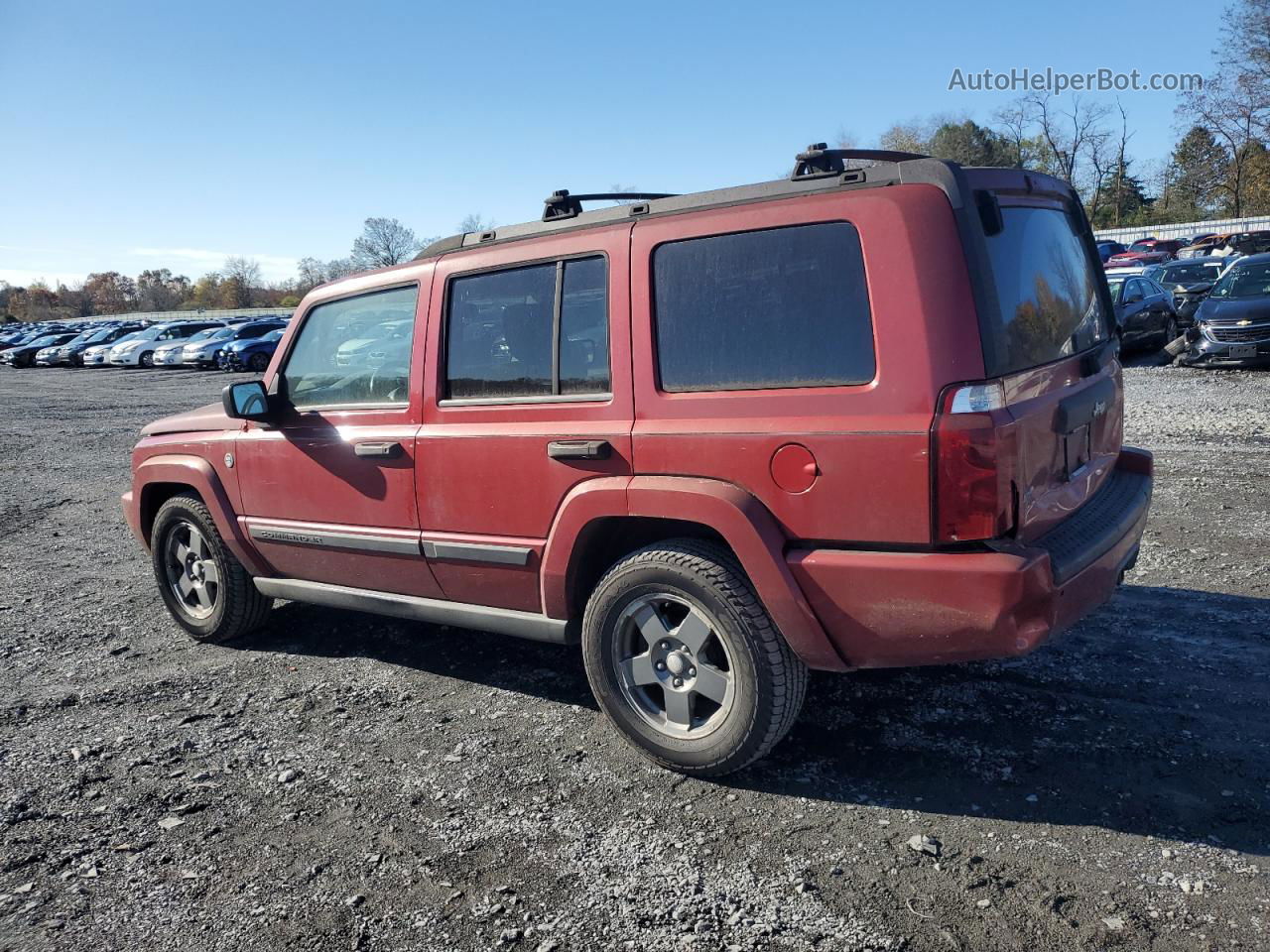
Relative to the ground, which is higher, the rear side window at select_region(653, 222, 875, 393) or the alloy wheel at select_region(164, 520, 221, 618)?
the rear side window at select_region(653, 222, 875, 393)

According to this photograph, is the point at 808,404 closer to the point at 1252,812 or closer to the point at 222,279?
the point at 1252,812

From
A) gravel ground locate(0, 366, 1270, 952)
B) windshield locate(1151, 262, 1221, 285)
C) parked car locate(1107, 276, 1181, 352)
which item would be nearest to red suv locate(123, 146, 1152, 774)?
gravel ground locate(0, 366, 1270, 952)

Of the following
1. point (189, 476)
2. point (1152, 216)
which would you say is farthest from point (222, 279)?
point (189, 476)

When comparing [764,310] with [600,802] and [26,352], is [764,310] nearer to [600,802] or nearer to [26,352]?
[600,802]

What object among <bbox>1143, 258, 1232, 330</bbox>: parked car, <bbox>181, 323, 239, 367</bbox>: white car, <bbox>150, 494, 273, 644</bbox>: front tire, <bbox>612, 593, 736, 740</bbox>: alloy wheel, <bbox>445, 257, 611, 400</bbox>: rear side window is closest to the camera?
<bbox>612, 593, 736, 740</bbox>: alloy wheel

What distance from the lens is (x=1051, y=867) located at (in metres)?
2.78

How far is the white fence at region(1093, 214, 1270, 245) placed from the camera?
46.7m

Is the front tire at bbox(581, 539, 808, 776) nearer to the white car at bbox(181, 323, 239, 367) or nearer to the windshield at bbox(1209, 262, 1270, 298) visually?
the windshield at bbox(1209, 262, 1270, 298)

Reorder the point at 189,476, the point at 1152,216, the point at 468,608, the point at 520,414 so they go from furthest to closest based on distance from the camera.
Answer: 1. the point at 1152,216
2. the point at 189,476
3. the point at 468,608
4. the point at 520,414

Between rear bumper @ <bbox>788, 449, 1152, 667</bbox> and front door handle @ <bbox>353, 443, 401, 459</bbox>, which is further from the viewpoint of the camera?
front door handle @ <bbox>353, 443, 401, 459</bbox>

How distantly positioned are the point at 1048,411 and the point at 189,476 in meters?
4.23

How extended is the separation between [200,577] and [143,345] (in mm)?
36319

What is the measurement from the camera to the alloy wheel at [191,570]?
522cm

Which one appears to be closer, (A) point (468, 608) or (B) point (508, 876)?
(B) point (508, 876)
